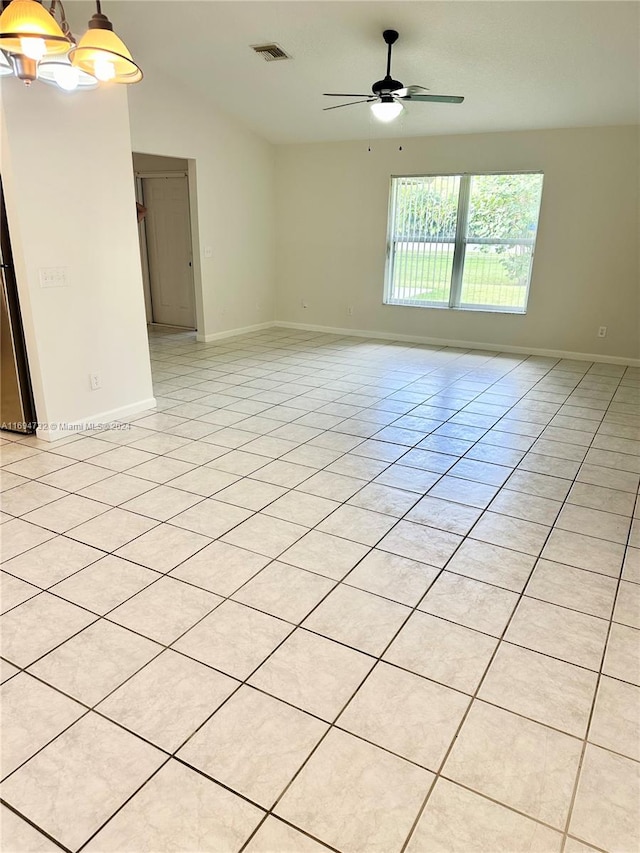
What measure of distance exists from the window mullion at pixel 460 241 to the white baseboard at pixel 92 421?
4.14m

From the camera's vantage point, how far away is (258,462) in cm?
354

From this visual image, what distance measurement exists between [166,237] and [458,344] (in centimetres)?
426

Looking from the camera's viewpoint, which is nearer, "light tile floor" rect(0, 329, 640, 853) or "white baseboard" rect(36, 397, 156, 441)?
"light tile floor" rect(0, 329, 640, 853)

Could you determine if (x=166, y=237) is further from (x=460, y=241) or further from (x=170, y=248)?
(x=460, y=241)

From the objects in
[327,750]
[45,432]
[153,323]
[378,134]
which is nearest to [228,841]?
[327,750]

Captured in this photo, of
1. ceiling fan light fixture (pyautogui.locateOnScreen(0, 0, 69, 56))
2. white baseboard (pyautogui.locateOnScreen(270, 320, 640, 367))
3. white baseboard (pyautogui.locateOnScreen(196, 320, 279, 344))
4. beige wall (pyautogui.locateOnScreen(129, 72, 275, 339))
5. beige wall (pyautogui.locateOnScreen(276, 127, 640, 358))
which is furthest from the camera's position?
white baseboard (pyautogui.locateOnScreen(196, 320, 279, 344))

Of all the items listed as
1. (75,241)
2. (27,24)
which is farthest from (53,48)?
(75,241)

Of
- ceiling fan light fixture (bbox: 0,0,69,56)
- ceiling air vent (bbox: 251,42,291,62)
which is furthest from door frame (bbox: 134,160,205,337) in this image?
ceiling fan light fixture (bbox: 0,0,69,56)

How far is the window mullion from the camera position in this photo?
668 cm

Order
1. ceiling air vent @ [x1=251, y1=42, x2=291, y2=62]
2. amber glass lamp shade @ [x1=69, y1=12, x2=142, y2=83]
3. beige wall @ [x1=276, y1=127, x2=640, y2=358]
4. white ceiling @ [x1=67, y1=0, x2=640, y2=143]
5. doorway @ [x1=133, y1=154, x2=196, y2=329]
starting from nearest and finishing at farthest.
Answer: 1. amber glass lamp shade @ [x1=69, y1=12, x2=142, y2=83]
2. white ceiling @ [x1=67, y1=0, x2=640, y2=143]
3. ceiling air vent @ [x1=251, y1=42, x2=291, y2=62]
4. beige wall @ [x1=276, y1=127, x2=640, y2=358]
5. doorway @ [x1=133, y1=154, x2=196, y2=329]

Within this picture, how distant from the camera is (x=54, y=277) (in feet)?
12.1

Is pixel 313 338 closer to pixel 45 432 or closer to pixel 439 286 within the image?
pixel 439 286

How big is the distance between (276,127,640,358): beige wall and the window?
12cm

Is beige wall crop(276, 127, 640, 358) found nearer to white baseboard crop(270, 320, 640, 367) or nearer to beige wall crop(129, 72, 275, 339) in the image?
white baseboard crop(270, 320, 640, 367)
